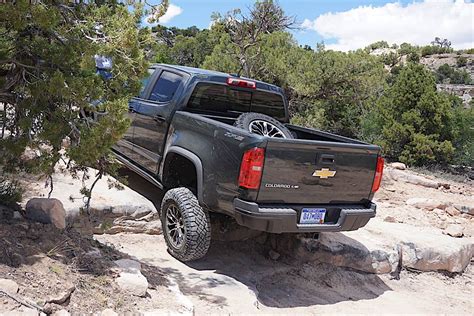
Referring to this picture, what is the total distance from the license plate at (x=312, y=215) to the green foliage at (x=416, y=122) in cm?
1026

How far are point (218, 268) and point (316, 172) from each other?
1650mm

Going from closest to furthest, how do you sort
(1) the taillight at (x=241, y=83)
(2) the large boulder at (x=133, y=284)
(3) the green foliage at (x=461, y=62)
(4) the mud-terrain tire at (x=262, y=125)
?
(2) the large boulder at (x=133, y=284) < (4) the mud-terrain tire at (x=262, y=125) < (1) the taillight at (x=241, y=83) < (3) the green foliage at (x=461, y=62)

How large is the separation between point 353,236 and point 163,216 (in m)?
2.66

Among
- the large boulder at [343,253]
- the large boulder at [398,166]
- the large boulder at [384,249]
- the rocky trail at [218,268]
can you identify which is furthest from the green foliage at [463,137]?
the large boulder at [343,253]

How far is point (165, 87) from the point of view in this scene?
6.48m

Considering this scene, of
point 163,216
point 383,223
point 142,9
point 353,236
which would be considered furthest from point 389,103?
point 142,9

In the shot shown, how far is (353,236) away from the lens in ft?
22.6

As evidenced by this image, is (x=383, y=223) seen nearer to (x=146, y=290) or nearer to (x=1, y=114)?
(x=146, y=290)

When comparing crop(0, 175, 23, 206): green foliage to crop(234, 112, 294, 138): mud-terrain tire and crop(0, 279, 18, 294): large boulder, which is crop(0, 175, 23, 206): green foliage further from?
crop(234, 112, 294, 138): mud-terrain tire

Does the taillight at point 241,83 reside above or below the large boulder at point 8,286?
above

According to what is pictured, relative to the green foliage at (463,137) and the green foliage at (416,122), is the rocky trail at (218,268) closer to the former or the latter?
the green foliage at (416,122)

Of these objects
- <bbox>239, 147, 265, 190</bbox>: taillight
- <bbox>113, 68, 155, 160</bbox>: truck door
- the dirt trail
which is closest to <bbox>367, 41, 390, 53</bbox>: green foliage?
the dirt trail

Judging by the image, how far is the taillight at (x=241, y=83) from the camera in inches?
247

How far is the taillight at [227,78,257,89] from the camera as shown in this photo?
628cm
